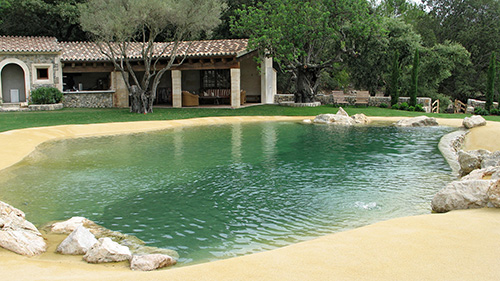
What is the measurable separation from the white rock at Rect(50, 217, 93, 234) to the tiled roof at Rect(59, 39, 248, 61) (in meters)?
19.1

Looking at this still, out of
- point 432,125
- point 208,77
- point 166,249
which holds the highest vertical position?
point 208,77

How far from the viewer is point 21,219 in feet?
22.1

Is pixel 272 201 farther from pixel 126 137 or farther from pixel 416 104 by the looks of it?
pixel 416 104

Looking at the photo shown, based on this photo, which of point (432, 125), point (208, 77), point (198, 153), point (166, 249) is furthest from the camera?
point (208, 77)

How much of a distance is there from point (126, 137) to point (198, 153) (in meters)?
4.69

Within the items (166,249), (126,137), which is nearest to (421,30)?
(126,137)

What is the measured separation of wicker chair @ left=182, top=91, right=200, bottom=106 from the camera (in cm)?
2809

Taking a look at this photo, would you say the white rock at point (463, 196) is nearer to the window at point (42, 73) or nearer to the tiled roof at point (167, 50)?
the tiled roof at point (167, 50)

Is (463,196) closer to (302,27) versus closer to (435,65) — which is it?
(302,27)

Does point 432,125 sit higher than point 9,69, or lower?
lower

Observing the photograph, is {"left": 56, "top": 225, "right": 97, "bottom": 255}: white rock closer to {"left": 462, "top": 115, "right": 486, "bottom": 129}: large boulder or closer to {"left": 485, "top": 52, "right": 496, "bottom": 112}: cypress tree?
{"left": 462, "top": 115, "right": 486, "bottom": 129}: large boulder

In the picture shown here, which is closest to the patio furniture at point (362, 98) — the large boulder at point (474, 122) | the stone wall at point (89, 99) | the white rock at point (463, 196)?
the large boulder at point (474, 122)

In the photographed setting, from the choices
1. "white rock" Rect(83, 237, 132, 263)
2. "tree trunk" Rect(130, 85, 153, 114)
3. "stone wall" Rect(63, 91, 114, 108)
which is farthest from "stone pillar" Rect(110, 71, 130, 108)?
"white rock" Rect(83, 237, 132, 263)

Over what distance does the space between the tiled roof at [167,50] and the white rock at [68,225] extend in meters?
19.1
